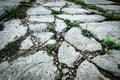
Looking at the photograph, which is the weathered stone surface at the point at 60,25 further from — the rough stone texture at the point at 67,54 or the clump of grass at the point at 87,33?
the rough stone texture at the point at 67,54

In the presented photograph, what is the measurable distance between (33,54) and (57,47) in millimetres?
411

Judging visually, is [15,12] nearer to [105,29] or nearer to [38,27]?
[38,27]

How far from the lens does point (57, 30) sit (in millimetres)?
3264

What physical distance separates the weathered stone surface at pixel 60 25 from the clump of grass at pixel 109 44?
2.89 ft

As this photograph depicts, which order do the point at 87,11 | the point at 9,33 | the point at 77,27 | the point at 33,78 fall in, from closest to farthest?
the point at 33,78, the point at 9,33, the point at 77,27, the point at 87,11

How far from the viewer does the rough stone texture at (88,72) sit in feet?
7.05

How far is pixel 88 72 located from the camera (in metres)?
2.22

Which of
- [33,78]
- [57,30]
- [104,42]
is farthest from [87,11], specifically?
[33,78]

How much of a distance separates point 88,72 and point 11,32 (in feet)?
5.64

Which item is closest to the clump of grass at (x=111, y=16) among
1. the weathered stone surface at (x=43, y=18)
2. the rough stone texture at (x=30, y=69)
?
the weathered stone surface at (x=43, y=18)

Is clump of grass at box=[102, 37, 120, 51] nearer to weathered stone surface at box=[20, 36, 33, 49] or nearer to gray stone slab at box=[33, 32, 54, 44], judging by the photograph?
gray stone slab at box=[33, 32, 54, 44]

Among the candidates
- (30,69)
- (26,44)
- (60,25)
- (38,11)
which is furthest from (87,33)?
(38,11)

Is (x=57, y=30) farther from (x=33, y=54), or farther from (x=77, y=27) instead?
(x=33, y=54)

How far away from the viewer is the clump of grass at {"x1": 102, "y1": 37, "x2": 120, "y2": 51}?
270 centimetres
